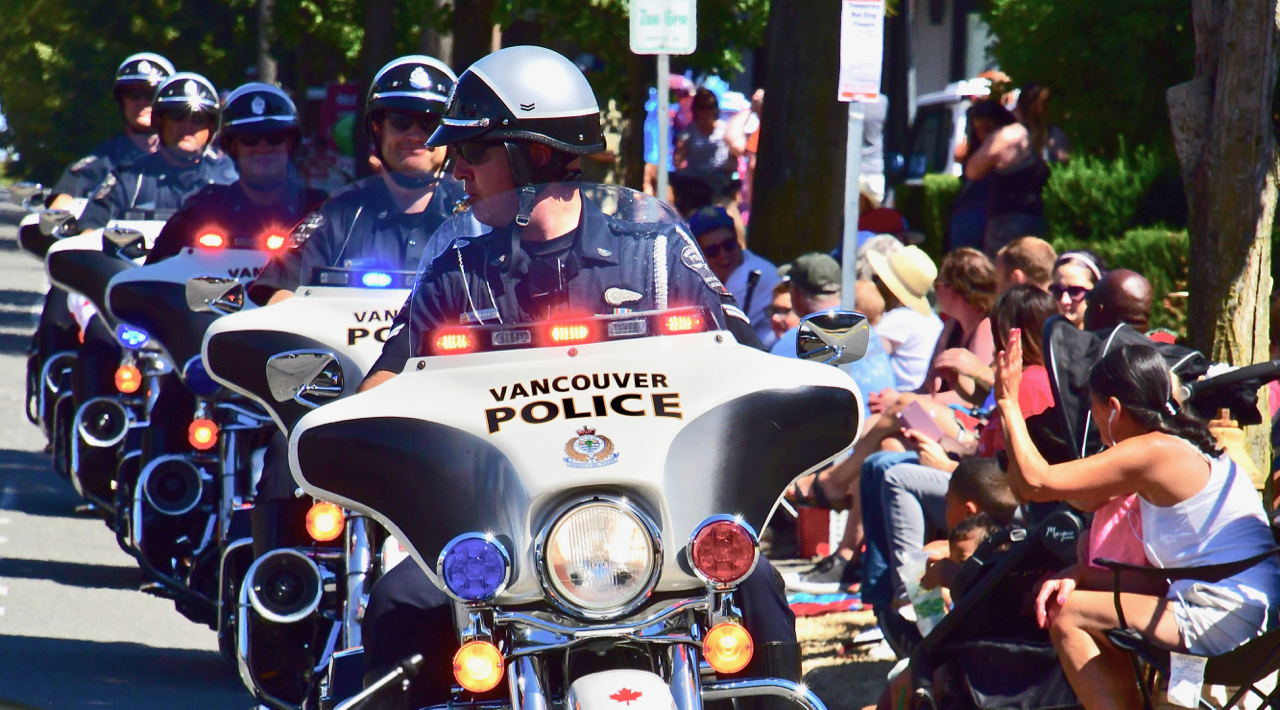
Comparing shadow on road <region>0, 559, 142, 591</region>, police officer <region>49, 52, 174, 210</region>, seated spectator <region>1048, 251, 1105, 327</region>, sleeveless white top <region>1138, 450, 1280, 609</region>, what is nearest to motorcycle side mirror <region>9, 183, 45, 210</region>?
police officer <region>49, 52, 174, 210</region>

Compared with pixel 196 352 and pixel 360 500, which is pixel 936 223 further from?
pixel 360 500

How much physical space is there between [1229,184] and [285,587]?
316cm

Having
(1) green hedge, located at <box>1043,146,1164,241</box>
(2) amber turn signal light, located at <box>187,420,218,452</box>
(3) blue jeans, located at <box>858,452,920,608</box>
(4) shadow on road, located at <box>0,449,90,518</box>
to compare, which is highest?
(1) green hedge, located at <box>1043,146,1164,241</box>

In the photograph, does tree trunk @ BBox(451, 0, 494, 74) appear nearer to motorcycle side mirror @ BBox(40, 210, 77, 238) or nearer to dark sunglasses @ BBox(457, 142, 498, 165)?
motorcycle side mirror @ BBox(40, 210, 77, 238)

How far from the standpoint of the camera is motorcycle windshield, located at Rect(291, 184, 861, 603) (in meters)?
3.25

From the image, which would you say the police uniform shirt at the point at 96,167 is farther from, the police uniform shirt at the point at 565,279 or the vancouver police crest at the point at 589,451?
the vancouver police crest at the point at 589,451

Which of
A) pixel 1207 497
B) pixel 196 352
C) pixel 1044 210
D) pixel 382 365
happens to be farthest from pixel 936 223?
pixel 382 365

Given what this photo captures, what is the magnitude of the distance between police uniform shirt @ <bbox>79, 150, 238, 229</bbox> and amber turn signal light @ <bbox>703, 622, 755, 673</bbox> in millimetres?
6424

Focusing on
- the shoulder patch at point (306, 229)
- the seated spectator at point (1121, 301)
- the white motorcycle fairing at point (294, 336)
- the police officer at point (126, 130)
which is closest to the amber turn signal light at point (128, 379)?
the police officer at point (126, 130)

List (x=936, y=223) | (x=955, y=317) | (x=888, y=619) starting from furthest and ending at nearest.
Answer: (x=936, y=223) → (x=955, y=317) → (x=888, y=619)

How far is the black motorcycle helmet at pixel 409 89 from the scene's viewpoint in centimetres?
580

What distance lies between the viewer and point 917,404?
7.22 m

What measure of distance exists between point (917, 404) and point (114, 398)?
12.4ft

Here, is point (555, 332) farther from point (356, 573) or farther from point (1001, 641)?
point (1001, 641)
